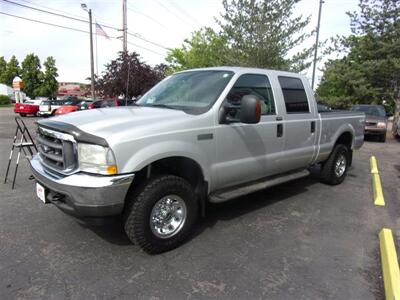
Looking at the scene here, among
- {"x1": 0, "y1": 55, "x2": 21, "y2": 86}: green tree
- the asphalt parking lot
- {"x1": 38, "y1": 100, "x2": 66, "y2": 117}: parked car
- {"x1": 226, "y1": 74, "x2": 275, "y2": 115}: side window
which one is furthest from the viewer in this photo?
{"x1": 0, "y1": 55, "x2": 21, "y2": 86}: green tree

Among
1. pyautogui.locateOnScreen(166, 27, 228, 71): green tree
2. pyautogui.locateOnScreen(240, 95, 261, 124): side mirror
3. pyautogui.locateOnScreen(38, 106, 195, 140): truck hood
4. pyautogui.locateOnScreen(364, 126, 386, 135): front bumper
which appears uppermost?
pyautogui.locateOnScreen(166, 27, 228, 71): green tree

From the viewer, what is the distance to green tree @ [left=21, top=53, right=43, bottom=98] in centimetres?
5738

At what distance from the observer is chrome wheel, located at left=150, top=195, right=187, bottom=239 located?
3.19 metres

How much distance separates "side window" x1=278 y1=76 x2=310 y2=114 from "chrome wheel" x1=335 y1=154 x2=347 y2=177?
1.64m

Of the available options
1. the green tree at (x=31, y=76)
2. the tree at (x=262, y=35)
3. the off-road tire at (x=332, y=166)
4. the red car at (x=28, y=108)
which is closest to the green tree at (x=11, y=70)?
the green tree at (x=31, y=76)

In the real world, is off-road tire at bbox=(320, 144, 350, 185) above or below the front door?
below

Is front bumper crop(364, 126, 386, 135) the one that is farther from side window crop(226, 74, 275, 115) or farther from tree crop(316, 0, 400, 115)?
side window crop(226, 74, 275, 115)

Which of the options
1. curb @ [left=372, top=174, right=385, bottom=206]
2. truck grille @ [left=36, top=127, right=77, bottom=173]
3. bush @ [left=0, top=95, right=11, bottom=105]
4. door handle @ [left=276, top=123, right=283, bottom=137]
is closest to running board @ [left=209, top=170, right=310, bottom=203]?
door handle @ [left=276, top=123, right=283, bottom=137]

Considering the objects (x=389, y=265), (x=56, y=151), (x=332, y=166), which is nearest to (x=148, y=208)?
(x=56, y=151)

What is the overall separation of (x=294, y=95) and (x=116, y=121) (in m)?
2.97

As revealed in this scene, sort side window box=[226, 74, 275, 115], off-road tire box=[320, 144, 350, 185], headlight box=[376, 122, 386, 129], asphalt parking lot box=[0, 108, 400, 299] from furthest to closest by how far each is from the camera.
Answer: headlight box=[376, 122, 386, 129]
off-road tire box=[320, 144, 350, 185]
side window box=[226, 74, 275, 115]
asphalt parking lot box=[0, 108, 400, 299]

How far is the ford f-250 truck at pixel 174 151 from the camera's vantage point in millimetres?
2787

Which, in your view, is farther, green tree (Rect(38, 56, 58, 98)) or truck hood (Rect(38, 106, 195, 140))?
green tree (Rect(38, 56, 58, 98))

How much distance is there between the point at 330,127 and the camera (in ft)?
18.1
